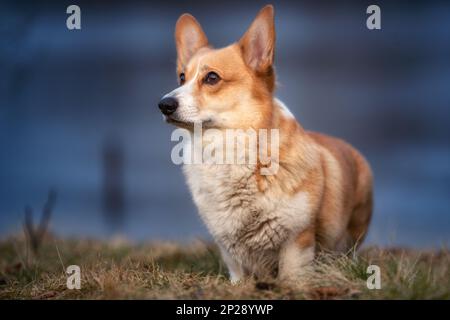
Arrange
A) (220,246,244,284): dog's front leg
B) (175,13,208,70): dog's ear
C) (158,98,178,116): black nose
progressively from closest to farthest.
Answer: (158,98,178,116): black nose < (220,246,244,284): dog's front leg < (175,13,208,70): dog's ear

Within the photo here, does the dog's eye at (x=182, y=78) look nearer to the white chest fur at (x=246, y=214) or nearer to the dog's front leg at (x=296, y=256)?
the white chest fur at (x=246, y=214)

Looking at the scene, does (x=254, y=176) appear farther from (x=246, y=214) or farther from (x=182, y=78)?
(x=182, y=78)

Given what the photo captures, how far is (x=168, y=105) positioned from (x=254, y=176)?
67cm

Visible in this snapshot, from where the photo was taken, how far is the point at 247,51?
3.75 metres

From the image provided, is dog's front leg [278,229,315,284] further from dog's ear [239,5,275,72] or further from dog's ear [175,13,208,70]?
dog's ear [175,13,208,70]

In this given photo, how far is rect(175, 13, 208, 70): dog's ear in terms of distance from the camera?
4168mm

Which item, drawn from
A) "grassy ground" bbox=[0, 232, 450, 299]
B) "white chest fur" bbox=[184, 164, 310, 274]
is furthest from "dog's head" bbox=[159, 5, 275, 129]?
"grassy ground" bbox=[0, 232, 450, 299]

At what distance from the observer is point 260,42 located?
12.2 feet

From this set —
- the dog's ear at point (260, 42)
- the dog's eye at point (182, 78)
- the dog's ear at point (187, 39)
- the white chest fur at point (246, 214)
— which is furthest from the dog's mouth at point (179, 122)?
the dog's ear at point (187, 39)

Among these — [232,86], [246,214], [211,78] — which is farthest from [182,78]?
[246,214]

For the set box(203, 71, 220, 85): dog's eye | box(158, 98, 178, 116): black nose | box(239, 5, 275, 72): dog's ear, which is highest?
box(239, 5, 275, 72): dog's ear

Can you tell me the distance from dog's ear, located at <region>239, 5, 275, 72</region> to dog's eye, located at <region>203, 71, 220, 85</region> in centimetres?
24

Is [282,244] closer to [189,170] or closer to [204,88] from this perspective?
[189,170]
